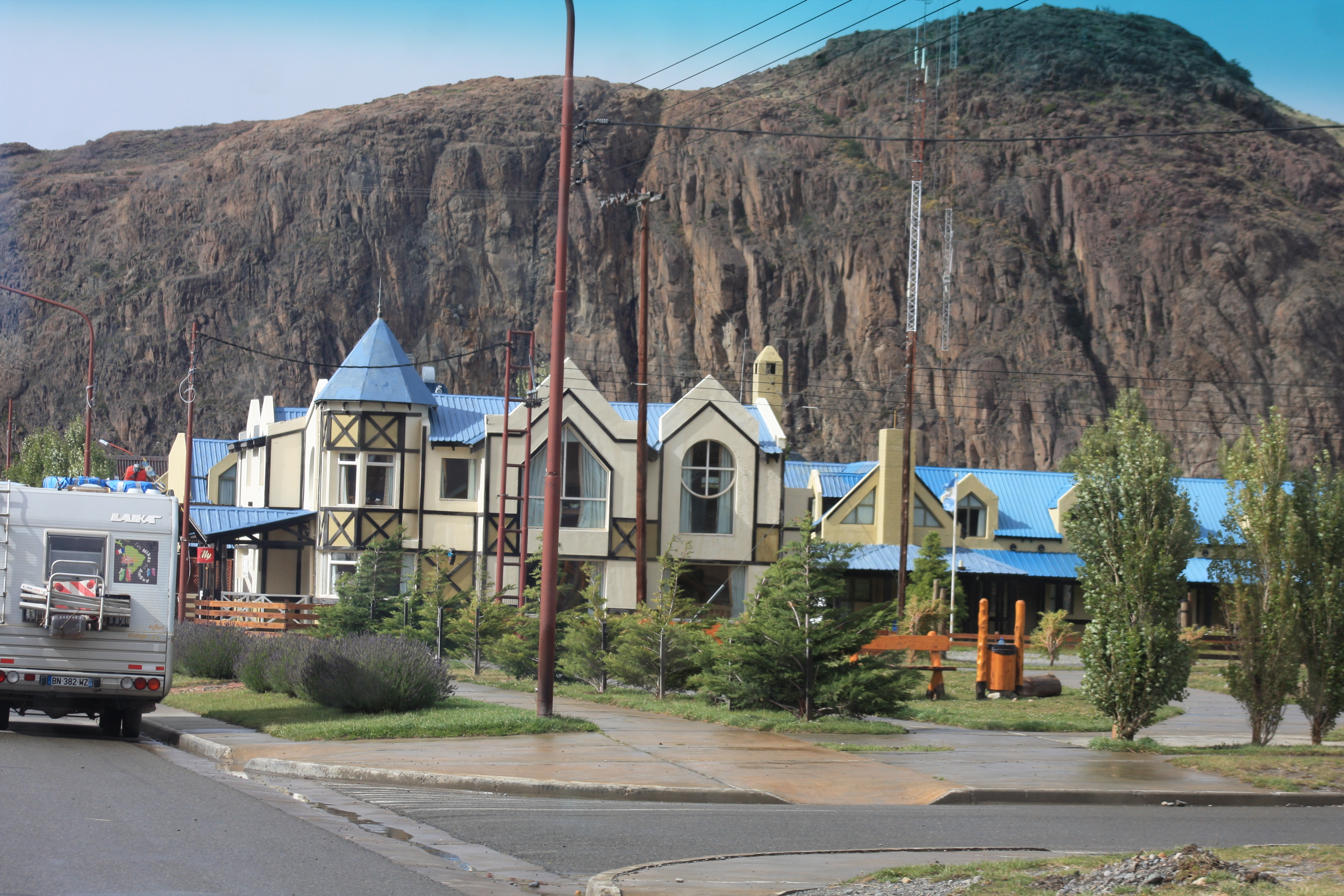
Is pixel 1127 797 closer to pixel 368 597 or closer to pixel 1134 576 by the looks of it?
pixel 1134 576

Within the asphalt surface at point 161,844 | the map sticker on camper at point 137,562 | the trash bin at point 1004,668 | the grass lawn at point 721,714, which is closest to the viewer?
the asphalt surface at point 161,844

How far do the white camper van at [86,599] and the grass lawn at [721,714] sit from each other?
262 inches

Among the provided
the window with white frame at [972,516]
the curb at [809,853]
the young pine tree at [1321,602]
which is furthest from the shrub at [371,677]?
the window with white frame at [972,516]

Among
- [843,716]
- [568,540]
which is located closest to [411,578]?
[568,540]

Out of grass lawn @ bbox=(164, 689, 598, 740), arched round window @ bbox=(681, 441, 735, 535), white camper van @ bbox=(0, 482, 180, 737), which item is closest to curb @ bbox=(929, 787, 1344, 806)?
grass lawn @ bbox=(164, 689, 598, 740)

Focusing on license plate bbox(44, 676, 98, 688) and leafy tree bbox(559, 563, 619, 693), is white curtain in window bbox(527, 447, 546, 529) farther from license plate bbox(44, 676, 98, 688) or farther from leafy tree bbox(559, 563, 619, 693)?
license plate bbox(44, 676, 98, 688)

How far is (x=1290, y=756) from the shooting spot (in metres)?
15.4

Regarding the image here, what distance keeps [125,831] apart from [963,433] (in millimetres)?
112140

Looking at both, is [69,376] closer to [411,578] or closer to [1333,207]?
[411,578]

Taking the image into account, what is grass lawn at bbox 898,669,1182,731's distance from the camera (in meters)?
19.4

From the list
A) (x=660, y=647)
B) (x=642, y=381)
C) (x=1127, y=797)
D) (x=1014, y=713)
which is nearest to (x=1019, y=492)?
(x=642, y=381)

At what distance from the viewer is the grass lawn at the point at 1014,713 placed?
19.4 m

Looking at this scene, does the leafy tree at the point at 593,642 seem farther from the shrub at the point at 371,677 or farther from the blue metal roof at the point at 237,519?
the blue metal roof at the point at 237,519

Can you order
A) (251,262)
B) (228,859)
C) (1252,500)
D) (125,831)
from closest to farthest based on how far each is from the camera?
(228,859) < (125,831) < (1252,500) < (251,262)
